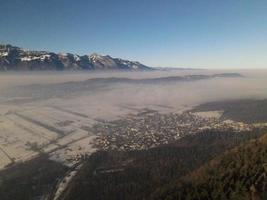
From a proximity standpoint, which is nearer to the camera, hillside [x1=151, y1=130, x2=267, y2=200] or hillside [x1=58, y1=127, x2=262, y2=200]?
hillside [x1=151, y1=130, x2=267, y2=200]

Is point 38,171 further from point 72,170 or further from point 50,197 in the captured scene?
point 50,197

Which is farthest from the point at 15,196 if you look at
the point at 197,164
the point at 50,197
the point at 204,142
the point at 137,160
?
the point at 204,142

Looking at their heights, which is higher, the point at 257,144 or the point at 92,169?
the point at 257,144

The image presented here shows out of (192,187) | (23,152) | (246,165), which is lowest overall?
(23,152)

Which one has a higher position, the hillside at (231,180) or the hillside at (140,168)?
the hillside at (231,180)

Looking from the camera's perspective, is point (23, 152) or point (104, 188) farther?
point (23, 152)

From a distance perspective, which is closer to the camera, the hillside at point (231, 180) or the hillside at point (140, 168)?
the hillside at point (231, 180)

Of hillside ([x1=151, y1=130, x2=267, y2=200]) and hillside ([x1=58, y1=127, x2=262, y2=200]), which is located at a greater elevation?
hillside ([x1=151, y1=130, x2=267, y2=200])

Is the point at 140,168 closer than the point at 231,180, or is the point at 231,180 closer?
the point at 231,180

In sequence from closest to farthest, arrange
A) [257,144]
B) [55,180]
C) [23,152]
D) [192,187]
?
[192,187] → [257,144] → [55,180] → [23,152]

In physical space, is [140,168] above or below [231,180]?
below

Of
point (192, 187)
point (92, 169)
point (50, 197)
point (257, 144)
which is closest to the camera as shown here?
point (192, 187)
